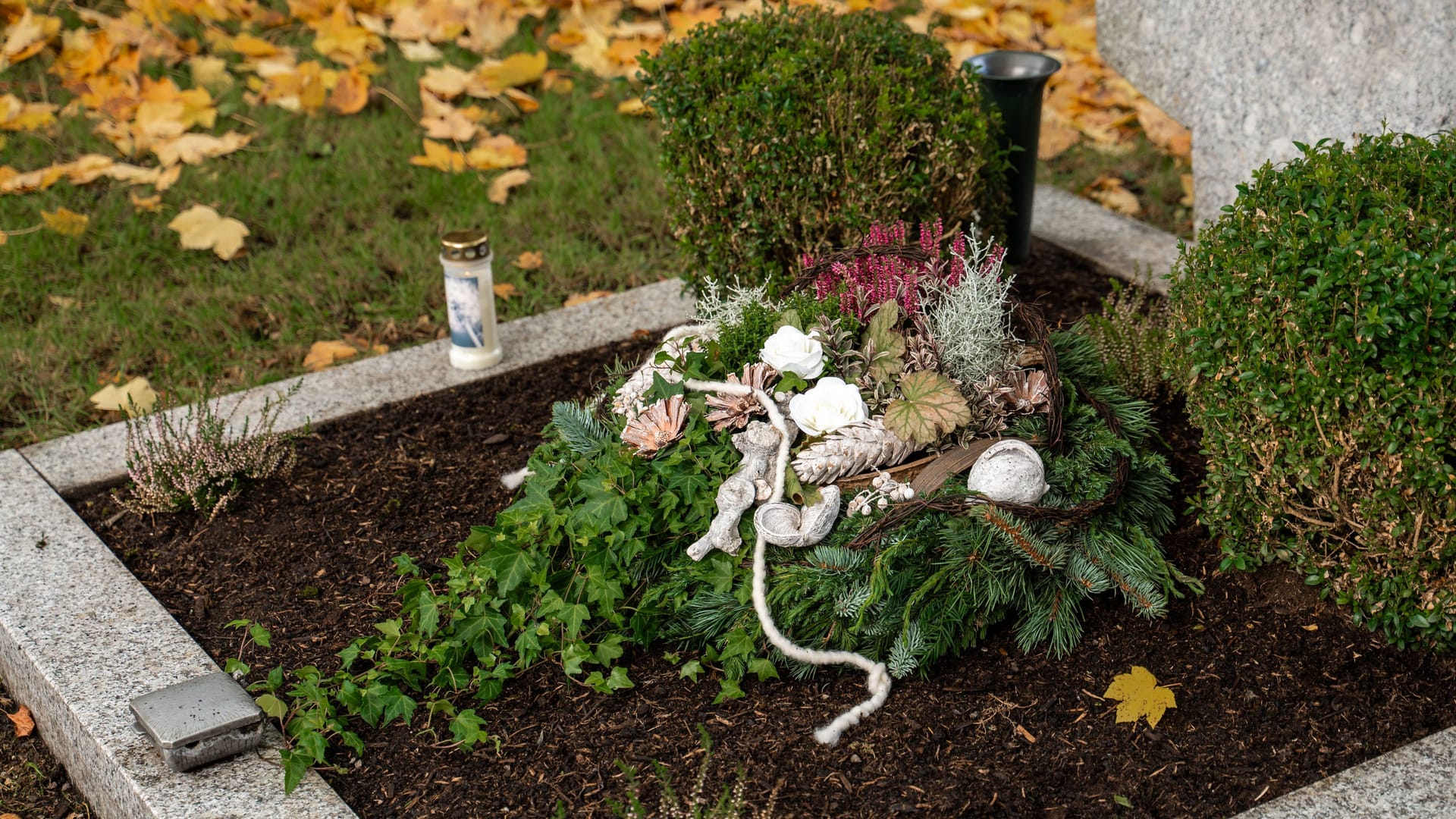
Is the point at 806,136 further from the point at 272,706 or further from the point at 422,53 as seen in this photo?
the point at 422,53

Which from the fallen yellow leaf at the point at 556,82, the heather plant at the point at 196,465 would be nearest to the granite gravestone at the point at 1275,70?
the fallen yellow leaf at the point at 556,82

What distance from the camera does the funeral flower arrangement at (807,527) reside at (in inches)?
102

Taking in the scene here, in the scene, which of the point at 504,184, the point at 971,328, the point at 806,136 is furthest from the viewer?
the point at 504,184

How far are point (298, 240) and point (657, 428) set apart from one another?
2739 mm

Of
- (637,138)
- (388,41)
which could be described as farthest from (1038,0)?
(388,41)

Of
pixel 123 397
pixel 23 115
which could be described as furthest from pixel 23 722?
pixel 23 115

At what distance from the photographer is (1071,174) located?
5555mm

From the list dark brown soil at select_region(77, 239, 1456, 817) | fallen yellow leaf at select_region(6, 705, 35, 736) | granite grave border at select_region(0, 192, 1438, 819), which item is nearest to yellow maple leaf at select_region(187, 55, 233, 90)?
granite grave border at select_region(0, 192, 1438, 819)

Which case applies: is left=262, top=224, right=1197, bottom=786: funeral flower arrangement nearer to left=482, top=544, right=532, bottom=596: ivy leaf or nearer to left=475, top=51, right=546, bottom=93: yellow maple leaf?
left=482, top=544, right=532, bottom=596: ivy leaf

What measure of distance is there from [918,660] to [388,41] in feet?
17.3

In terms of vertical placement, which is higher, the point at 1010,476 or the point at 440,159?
the point at 1010,476

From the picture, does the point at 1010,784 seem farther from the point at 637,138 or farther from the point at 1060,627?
the point at 637,138

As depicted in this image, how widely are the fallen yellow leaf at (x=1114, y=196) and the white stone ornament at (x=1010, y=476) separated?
2.75 meters

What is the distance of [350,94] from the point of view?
5.91m
